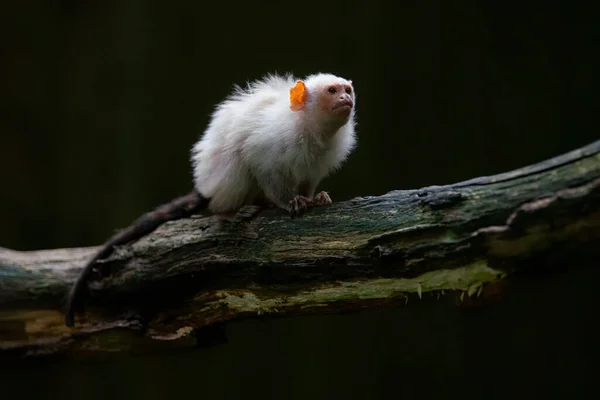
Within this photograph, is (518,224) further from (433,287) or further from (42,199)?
(42,199)

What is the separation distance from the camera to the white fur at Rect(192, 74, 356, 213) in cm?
A: 303

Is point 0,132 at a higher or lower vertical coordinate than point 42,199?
higher

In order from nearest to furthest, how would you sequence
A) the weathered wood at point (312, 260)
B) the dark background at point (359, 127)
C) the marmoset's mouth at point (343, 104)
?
the weathered wood at point (312, 260) → the marmoset's mouth at point (343, 104) → the dark background at point (359, 127)

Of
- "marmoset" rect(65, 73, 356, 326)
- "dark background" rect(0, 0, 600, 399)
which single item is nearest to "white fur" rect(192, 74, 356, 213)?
"marmoset" rect(65, 73, 356, 326)

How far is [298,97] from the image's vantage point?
3029 millimetres

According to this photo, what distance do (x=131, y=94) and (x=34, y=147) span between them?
38.2 inches

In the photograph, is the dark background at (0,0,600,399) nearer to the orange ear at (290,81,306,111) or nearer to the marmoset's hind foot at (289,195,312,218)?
the orange ear at (290,81,306,111)

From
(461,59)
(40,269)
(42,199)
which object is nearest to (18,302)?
(40,269)

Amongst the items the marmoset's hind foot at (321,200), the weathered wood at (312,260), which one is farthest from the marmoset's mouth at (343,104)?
the weathered wood at (312,260)

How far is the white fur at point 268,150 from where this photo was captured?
9.93 feet

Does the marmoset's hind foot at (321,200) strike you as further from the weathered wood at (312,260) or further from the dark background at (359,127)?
the dark background at (359,127)

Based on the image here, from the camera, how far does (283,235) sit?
2.75m

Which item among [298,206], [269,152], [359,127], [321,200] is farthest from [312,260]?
[359,127]

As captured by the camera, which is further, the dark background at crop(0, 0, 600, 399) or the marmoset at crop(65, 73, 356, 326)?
the dark background at crop(0, 0, 600, 399)
